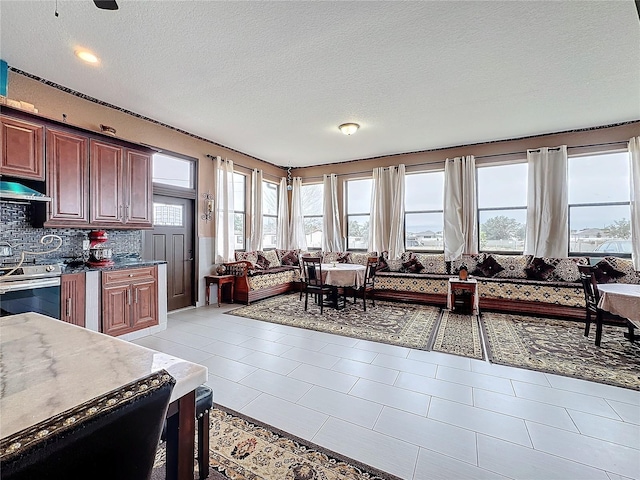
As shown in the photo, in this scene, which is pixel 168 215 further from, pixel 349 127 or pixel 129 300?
pixel 349 127

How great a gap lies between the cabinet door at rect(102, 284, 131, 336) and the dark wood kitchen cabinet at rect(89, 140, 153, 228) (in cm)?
85

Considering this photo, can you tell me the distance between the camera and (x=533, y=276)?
4973 mm

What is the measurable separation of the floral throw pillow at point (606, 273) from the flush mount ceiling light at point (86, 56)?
6.95m

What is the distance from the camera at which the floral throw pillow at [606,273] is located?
4.43 m

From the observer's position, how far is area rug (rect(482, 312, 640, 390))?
8.77 feet

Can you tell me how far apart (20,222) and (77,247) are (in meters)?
0.59

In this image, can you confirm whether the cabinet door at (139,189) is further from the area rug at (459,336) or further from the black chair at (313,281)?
the area rug at (459,336)

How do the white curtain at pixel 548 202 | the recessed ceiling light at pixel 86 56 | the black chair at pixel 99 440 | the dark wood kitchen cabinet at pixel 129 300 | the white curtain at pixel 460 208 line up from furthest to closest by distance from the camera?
the white curtain at pixel 460 208 → the white curtain at pixel 548 202 → the dark wood kitchen cabinet at pixel 129 300 → the recessed ceiling light at pixel 86 56 → the black chair at pixel 99 440

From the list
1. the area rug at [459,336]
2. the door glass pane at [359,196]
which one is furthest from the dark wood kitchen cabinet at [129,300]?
the door glass pane at [359,196]

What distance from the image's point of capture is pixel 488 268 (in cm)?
530

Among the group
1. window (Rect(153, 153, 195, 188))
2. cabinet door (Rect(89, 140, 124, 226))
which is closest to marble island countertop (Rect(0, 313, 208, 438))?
cabinet door (Rect(89, 140, 124, 226))

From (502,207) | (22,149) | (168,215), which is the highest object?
(22,149)

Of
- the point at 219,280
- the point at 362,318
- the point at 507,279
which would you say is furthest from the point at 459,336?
the point at 219,280

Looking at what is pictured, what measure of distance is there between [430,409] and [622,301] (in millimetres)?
2372
